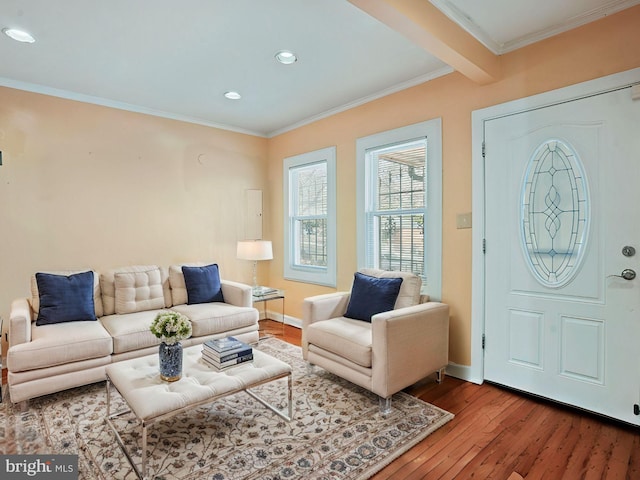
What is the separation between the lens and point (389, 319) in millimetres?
2424

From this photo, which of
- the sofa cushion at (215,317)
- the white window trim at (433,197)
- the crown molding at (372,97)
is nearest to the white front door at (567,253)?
the white window trim at (433,197)

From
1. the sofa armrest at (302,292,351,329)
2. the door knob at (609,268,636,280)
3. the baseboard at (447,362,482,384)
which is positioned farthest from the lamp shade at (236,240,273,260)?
the door knob at (609,268,636,280)

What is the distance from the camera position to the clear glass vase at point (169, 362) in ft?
6.78

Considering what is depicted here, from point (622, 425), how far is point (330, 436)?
1833 millimetres

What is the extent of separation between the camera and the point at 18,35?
249cm

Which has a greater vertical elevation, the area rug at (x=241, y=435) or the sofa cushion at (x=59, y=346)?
the sofa cushion at (x=59, y=346)

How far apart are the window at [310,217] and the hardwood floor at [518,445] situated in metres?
2.05

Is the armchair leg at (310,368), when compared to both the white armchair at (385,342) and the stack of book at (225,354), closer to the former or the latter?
the white armchair at (385,342)

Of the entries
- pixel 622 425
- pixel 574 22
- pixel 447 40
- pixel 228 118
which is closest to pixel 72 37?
pixel 228 118

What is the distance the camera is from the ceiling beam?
189 cm

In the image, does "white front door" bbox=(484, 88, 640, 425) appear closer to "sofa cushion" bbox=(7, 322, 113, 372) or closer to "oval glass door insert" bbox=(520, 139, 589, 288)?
"oval glass door insert" bbox=(520, 139, 589, 288)

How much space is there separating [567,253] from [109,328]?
3.54 meters

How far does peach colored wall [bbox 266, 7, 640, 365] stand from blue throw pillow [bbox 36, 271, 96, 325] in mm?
2304

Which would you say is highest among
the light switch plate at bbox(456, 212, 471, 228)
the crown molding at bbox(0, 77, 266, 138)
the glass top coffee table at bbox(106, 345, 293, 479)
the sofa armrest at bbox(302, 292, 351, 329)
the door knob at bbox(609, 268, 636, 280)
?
the crown molding at bbox(0, 77, 266, 138)
